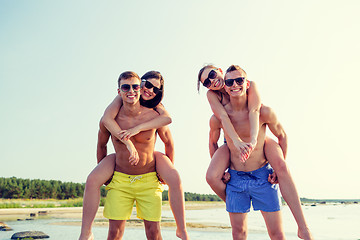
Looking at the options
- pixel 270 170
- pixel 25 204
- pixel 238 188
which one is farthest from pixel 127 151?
pixel 25 204

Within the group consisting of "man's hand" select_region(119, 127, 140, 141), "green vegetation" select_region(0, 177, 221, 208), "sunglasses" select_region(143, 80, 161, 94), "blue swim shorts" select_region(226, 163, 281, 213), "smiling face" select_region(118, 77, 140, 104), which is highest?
"sunglasses" select_region(143, 80, 161, 94)

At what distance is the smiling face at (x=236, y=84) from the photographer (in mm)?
4625

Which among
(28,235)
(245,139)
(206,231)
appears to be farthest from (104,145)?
(206,231)

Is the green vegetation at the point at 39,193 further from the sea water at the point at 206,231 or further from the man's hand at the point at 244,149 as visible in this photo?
the man's hand at the point at 244,149

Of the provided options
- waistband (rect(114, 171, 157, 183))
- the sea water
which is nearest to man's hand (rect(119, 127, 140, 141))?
waistband (rect(114, 171, 157, 183))

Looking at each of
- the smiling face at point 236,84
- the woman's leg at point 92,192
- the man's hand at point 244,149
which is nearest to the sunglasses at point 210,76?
the smiling face at point 236,84

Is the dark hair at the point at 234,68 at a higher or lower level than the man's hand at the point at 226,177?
higher

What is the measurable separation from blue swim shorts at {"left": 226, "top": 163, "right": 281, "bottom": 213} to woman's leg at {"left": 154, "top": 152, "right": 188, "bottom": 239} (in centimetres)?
57

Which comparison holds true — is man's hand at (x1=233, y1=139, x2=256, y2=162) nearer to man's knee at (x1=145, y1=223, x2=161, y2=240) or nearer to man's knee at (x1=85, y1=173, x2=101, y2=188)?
man's knee at (x1=145, y1=223, x2=161, y2=240)

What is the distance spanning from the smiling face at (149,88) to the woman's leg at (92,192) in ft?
3.11

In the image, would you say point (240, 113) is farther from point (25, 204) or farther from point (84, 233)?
point (25, 204)

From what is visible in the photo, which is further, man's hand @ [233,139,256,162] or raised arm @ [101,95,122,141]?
raised arm @ [101,95,122,141]

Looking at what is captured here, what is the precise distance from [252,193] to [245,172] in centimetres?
26

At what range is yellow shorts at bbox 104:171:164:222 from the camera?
4.78 meters
